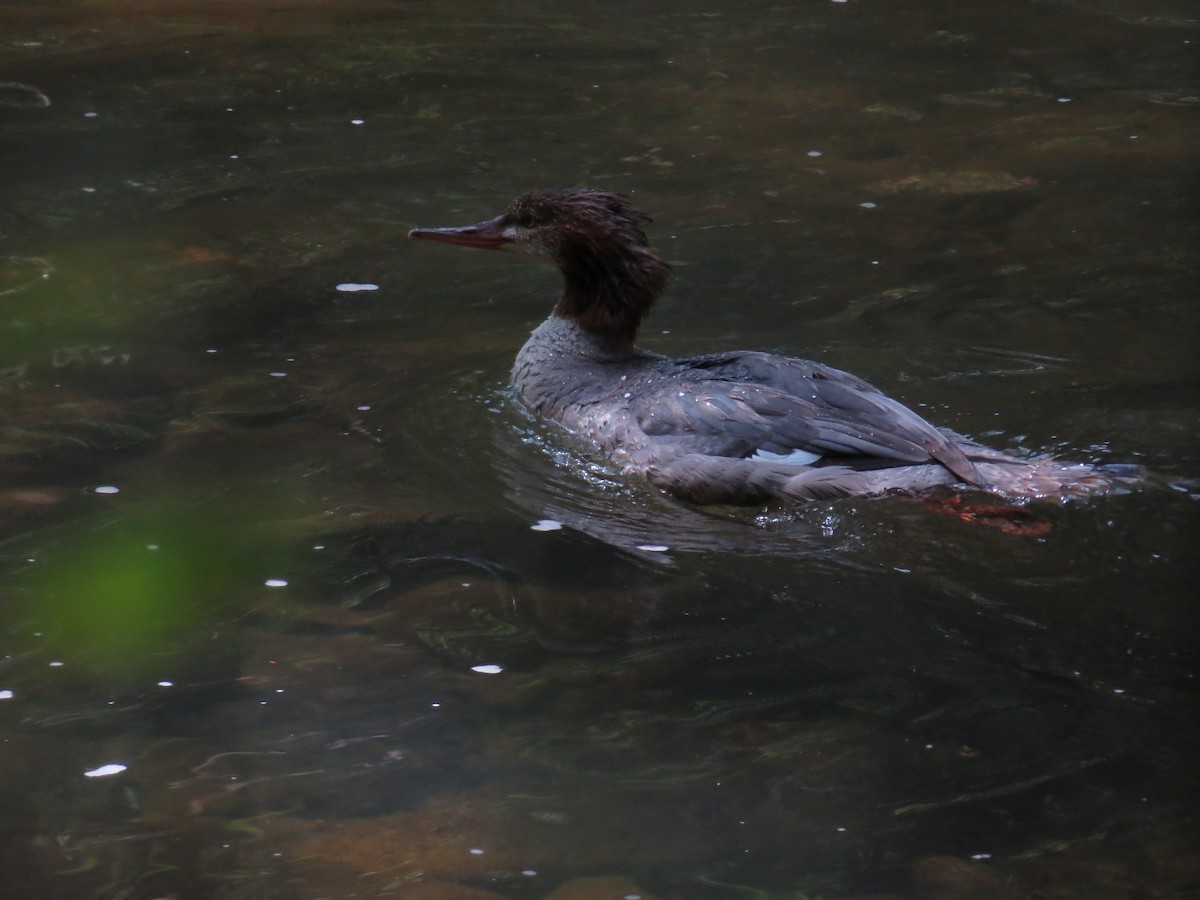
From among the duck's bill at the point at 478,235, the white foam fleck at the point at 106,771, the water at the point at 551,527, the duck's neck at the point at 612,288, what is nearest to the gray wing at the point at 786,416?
the water at the point at 551,527

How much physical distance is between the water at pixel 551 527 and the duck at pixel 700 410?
16cm

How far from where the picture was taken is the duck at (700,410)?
5711 millimetres

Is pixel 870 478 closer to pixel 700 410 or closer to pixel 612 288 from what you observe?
pixel 700 410

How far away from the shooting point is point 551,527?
18.4ft

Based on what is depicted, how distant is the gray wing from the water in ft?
0.89

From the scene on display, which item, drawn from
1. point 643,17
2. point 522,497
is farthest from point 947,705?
point 643,17

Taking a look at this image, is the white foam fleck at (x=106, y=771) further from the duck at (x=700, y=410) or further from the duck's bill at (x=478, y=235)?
the duck's bill at (x=478, y=235)

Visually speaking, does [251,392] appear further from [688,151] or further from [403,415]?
[688,151]

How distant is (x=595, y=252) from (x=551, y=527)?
1.78 meters

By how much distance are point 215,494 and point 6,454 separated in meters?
0.89

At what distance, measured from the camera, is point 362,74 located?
37.6 feet

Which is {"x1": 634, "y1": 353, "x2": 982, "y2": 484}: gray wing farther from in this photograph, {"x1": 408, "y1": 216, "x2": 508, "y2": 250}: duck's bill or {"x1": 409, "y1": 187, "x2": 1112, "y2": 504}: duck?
{"x1": 408, "y1": 216, "x2": 508, "y2": 250}: duck's bill

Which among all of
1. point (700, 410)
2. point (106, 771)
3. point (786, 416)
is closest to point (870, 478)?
point (786, 416)

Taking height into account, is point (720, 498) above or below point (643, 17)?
below
